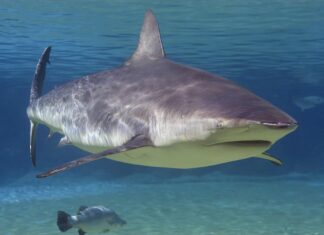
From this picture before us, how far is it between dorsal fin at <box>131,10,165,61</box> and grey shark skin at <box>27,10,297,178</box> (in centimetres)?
1

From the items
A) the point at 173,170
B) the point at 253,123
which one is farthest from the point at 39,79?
the point at 173,170

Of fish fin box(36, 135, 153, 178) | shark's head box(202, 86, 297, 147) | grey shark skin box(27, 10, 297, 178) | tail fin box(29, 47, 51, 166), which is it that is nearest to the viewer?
shark's head box(202, 86, 297, 147)

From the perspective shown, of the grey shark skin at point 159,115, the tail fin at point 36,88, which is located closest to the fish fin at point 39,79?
the tail fin at point 36,88

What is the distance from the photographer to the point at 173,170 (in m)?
29.2

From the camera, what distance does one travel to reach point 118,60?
34531 mm

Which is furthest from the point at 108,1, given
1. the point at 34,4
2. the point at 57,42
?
the point at 57,42

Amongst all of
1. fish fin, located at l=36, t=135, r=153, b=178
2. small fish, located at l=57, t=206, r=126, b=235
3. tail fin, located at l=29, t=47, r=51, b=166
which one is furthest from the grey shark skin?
small fish, located at l=57, t=206, r=126, b=235

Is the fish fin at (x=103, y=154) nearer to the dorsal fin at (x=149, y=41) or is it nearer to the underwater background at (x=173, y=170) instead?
the dorsal fin at (x=149, y=41)

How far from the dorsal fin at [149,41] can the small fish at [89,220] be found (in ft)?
13.1

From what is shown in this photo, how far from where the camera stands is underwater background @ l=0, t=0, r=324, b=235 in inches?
613

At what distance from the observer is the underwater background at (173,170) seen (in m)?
15.6

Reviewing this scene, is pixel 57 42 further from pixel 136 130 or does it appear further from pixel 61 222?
pixel 136 130

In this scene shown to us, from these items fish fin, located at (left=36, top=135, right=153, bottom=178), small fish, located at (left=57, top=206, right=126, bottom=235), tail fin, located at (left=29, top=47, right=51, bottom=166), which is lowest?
small fish, located at (left=57, top=206, right=126, bottom=235)

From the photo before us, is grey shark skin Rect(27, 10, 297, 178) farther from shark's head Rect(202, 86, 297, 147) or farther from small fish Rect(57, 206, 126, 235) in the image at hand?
small fish Rect(57, 206, 126, 235)
